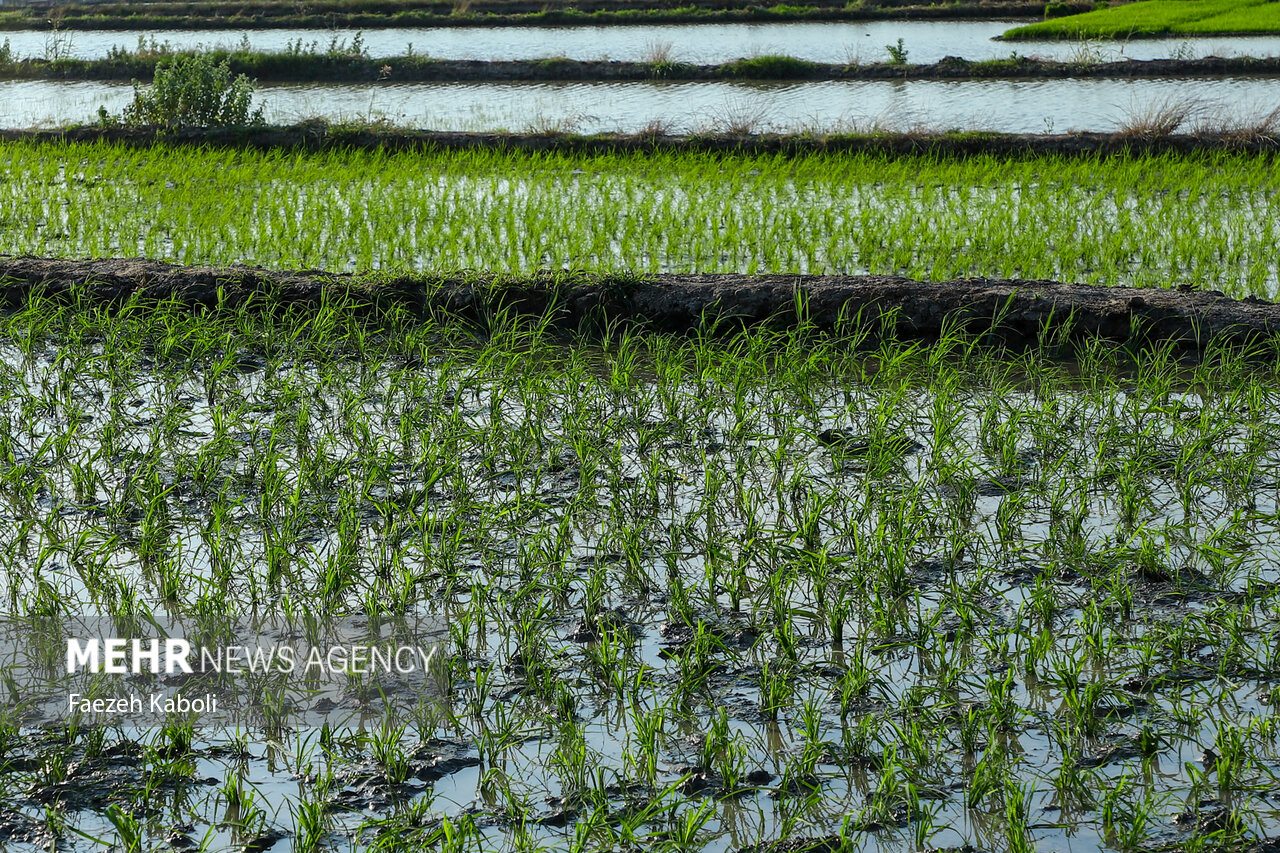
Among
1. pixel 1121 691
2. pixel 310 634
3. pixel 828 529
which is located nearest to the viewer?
pixel 1121 691

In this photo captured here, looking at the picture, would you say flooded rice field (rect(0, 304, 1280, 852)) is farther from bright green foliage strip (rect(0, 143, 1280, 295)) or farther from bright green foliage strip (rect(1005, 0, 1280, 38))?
bright green foliage strip (rect(1005, 0, 1280, 38))

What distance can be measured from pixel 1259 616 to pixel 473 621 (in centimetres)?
182

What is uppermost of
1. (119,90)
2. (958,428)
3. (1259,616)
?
(119,90)

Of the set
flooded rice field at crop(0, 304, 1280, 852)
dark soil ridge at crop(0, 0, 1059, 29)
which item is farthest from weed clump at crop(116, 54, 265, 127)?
dark soil ridge at crop(0, 0, 1059, 29)

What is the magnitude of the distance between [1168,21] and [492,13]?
10657mm

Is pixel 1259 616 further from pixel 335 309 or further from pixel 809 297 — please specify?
pixel 335 309

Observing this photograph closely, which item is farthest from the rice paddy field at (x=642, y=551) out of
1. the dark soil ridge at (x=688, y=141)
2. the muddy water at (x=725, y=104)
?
the muddy water at (x=725, y=104)

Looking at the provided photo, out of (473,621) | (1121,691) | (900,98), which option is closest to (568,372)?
(473,621)

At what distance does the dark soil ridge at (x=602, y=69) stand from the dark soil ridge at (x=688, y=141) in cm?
436

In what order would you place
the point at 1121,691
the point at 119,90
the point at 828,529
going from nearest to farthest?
the point at 1121,691, the point at 828,529, the point at 119,90

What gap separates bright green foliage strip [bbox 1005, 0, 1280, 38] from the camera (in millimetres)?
15406

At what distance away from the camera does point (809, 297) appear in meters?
4.84

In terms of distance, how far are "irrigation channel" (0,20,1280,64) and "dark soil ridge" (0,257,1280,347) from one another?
9.62 meters

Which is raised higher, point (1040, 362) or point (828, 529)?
point (1040, 362)
